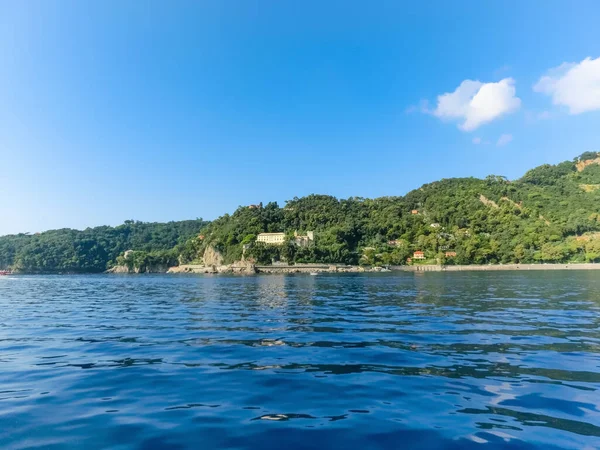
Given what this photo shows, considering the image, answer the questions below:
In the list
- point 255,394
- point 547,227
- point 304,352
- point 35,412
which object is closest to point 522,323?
point 304,352

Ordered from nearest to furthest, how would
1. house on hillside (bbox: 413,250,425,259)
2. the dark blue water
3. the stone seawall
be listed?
the dark blue water < the stone seawall < house on hillside (bbox: 413,250,425,259)

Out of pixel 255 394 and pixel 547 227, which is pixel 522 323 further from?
pixel 547 227

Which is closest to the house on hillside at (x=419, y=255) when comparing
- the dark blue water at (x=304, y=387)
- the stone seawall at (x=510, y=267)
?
the stone seawall at (x=510, y=267)

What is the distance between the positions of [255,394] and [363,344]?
607 centimetres

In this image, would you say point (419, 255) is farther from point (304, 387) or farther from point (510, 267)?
point (304, 387)

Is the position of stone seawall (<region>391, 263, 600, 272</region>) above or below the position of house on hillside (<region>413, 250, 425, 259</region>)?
below

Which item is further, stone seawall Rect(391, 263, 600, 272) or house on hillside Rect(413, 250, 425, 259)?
house on hillside Rect(413, 250, 425, 259)

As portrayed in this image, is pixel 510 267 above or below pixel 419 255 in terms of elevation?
below

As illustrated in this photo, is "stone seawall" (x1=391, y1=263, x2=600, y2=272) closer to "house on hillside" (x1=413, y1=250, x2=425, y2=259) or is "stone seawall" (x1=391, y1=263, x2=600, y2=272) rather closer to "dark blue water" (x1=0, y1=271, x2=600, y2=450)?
"house on hillside" (x1=413, y1=250, x2=425, y2=259)

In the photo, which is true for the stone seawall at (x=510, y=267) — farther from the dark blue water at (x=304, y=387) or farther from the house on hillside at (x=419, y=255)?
the dark blue water at (x=304, y=387)

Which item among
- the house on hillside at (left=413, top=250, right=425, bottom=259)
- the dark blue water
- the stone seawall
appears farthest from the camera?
the house on hillside at (left=413, top=250, right=425, bottom=259)

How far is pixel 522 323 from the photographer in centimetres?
1759

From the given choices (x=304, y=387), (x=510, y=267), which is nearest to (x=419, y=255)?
(x=510, y=267)

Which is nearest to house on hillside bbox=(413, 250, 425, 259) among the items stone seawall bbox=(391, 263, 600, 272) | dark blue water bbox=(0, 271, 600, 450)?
stone seawall bbox=(391, 263, 600, 272)
